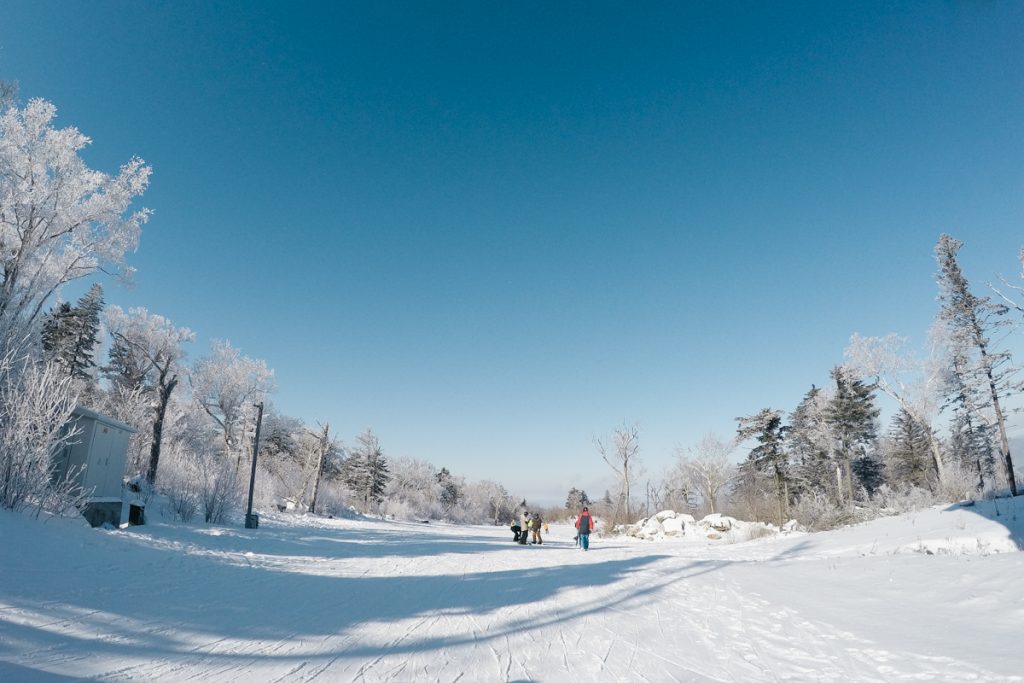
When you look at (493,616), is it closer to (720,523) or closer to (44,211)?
(44,211)

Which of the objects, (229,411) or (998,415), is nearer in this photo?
(998,415)

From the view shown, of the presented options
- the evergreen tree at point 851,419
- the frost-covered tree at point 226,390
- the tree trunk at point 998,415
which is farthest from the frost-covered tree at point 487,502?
the tree trunk at point 998,415

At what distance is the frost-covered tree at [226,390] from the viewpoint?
4238cm

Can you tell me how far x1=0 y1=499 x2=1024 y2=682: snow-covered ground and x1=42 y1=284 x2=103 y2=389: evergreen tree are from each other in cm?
2859

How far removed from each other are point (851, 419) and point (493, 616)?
4060 cm

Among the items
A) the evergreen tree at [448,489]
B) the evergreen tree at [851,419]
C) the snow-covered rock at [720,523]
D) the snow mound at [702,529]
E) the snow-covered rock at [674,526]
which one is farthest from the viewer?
the evergreen tree at [448,489]

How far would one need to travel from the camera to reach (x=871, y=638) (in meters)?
6.23

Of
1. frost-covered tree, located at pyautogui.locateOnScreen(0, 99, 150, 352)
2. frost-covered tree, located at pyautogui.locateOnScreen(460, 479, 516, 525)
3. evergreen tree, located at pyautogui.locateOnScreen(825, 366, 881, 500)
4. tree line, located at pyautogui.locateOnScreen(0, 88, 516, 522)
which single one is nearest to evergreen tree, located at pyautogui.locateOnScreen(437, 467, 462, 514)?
frost-covered tree, located at pyautogui.locateOnScreen(460, 479, 516, 525)

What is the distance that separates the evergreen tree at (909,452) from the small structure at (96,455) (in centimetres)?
4773

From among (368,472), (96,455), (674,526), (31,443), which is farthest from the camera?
(368,472)

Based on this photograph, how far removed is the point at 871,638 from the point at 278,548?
47.8 feet

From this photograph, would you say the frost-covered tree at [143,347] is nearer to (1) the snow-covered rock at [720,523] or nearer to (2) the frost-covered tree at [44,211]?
(2) the frost-covered tree at [44,211]

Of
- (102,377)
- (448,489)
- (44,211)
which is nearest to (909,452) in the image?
(448,489)

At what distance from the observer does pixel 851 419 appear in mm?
38281
